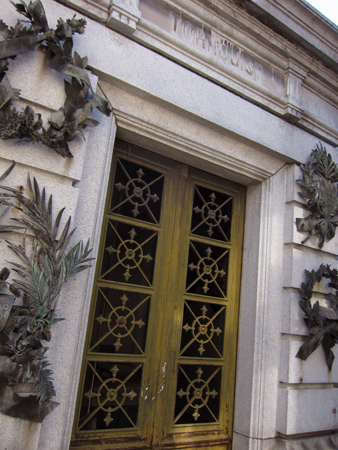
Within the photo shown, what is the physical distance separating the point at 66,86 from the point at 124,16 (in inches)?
41.7

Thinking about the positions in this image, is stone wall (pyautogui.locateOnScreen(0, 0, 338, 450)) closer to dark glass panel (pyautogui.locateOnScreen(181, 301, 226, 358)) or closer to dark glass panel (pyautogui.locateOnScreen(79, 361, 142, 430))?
dark glass panel (pyautogui.locateOnScreen(181, 301, 226, 358))

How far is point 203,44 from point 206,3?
47 centimetres

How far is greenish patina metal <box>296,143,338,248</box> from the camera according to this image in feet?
16.8

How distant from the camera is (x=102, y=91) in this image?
12.7 ft

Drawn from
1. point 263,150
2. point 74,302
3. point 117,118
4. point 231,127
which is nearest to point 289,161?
point 263,150

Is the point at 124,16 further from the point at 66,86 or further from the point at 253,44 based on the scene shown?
the point at 253,44

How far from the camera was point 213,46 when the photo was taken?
4758 mm

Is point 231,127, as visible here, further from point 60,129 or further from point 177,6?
point 60,129

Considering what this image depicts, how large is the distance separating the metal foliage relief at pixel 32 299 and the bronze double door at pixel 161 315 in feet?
2.68

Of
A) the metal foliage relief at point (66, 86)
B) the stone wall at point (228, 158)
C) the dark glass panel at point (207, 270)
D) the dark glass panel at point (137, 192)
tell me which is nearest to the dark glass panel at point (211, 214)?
the dark glass panel at point (207, 270)

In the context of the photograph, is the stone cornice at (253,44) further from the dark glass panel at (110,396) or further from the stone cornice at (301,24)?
the dark glass panel at (110,396)

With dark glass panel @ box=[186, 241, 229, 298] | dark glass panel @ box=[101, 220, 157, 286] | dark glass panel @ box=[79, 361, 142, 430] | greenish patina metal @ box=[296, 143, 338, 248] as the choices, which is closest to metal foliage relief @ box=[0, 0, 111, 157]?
dark glass panel @ box=[101, 220, 157, 286]

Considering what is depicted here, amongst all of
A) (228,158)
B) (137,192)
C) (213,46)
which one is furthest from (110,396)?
(213,46)

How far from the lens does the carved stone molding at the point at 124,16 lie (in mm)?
3867
